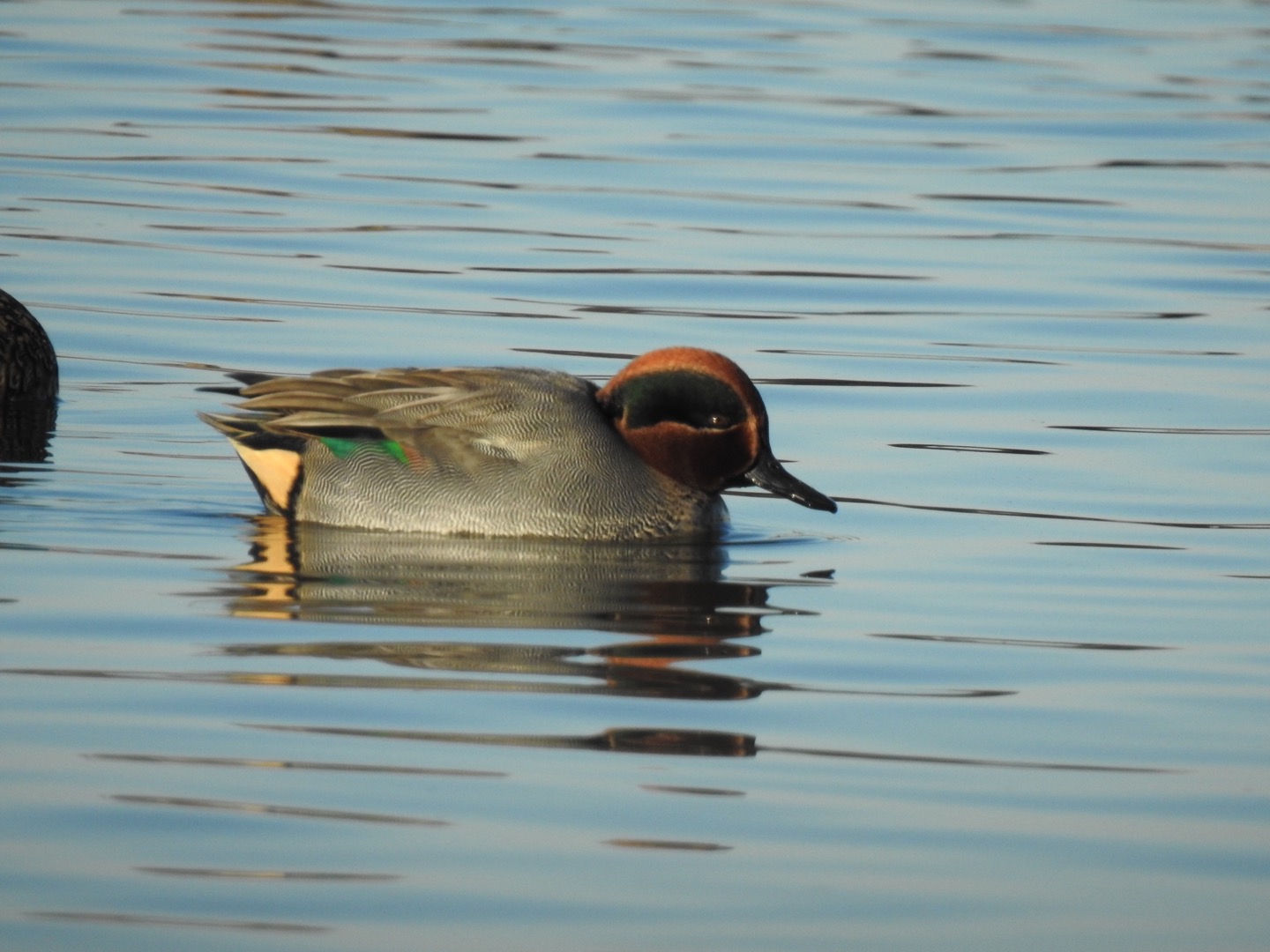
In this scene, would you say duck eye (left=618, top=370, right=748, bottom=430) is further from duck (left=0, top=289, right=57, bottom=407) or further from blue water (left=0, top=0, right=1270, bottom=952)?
duck (left=0, top=289, right=57, bottom=407)

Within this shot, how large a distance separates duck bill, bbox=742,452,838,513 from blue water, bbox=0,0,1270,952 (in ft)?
0.44

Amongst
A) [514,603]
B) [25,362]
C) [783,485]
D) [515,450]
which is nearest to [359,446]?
[515,450]

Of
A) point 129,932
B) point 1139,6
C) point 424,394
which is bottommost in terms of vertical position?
point 129,932

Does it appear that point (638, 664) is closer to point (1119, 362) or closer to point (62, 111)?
point (1119, 362)

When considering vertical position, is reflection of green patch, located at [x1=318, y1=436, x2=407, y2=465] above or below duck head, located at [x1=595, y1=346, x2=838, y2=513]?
below

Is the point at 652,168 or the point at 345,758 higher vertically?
the point at 652,168

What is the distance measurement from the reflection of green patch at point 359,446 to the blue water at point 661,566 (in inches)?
11.3

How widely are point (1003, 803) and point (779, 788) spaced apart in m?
0.47

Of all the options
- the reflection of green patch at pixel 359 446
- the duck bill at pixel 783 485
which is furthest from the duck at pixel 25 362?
the duck bill at pixel 783 485

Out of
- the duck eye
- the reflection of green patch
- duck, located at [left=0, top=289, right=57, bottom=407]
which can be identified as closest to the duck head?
the duck eye

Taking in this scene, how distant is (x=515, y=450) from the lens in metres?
7.13

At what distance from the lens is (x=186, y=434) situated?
867cm

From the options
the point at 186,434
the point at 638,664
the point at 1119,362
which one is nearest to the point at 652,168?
the point at 1119,362

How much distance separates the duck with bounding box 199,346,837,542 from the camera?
714 centimetres
